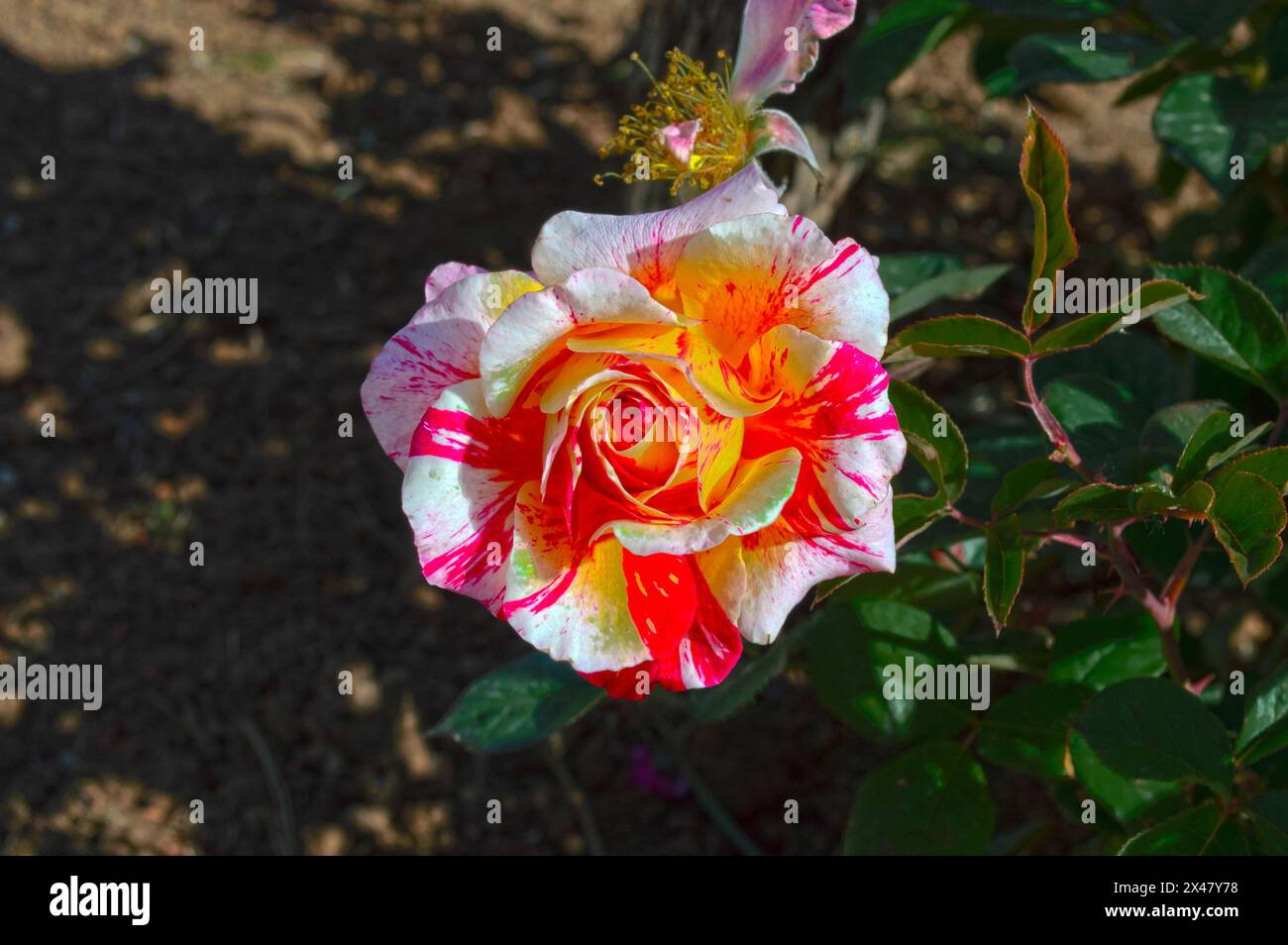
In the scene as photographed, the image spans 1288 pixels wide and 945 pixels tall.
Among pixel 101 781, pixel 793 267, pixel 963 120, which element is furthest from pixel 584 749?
pixel 963 120

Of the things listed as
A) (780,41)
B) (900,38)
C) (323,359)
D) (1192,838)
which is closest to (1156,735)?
(1192,838)

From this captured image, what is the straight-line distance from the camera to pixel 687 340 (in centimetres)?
86

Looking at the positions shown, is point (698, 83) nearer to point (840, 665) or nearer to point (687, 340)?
point (687, 340)

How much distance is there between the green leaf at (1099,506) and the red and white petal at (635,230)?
0.33m

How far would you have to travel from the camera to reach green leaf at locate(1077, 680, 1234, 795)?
1.04 meters

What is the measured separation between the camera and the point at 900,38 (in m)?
1.68

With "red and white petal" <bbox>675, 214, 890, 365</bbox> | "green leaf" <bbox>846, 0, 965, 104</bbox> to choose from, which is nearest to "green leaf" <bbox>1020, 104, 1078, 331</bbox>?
"red and white petal" <bbox>675, 214, 890, 365</bbox>

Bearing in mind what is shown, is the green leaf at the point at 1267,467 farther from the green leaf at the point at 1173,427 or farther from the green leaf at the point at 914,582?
the green leaf at the point at 914,582

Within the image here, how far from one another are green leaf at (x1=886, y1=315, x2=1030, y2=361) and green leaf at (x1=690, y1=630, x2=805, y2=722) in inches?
15.0

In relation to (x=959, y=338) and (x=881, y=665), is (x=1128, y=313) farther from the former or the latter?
(x=881, y=665)

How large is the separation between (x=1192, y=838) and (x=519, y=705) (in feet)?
2.24

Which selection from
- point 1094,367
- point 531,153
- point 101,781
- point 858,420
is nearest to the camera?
point 858,420

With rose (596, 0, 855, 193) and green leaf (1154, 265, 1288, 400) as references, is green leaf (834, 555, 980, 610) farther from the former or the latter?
rose (596, 0, 855, 193)
